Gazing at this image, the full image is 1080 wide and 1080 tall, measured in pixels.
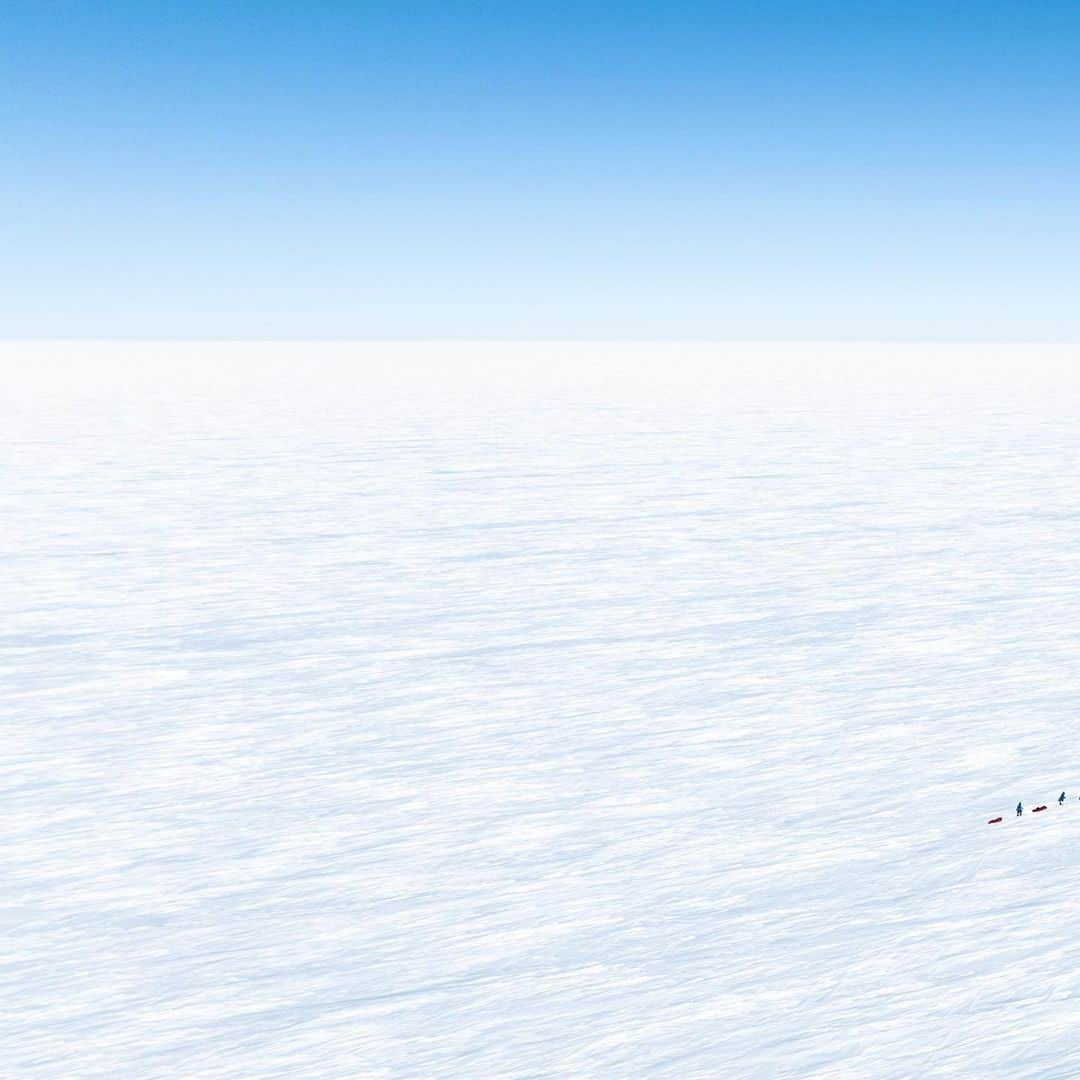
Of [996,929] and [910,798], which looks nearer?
[996,929]

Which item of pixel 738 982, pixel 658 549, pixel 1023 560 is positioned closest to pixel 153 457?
pixel 658 549

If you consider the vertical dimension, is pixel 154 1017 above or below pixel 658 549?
below

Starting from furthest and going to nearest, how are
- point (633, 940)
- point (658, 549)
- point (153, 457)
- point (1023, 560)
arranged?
point (153, 457) → point (658, 549) → point (1023, 560) → point (633, 940)

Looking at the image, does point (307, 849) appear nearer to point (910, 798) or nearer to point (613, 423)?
point (910, 798)

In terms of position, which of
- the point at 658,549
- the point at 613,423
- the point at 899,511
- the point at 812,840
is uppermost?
the point at 613,423

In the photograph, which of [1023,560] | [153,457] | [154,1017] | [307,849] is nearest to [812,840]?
[307,849]

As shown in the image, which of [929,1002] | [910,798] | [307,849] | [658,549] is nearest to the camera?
[929,1002]
